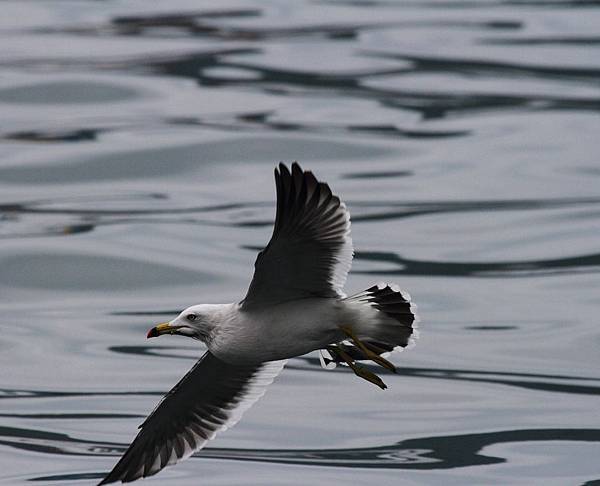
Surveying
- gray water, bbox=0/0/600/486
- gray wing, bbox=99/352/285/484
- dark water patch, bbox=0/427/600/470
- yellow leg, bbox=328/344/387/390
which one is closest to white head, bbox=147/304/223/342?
yellow leg, bbox=328/344/387/390

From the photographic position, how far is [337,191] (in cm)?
1579

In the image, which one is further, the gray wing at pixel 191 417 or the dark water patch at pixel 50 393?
the dark water patch at pixel 50 393

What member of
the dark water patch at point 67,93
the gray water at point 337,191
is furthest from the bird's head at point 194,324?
the dark water patch at point 67,93

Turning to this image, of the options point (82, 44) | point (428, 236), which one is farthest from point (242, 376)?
point (82, 44)

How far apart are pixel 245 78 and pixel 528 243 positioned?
5348 mm

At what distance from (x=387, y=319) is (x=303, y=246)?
54 cm

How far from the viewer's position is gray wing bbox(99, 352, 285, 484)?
785 centimetres

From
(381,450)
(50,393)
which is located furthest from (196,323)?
(50,393)

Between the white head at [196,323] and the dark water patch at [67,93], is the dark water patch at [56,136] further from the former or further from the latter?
the white head at [196,323]

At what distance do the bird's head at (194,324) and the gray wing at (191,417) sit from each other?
2.96 feet

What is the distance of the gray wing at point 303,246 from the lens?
6.39 metres

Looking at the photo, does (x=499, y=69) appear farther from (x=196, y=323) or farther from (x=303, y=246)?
(x=303, y=246)

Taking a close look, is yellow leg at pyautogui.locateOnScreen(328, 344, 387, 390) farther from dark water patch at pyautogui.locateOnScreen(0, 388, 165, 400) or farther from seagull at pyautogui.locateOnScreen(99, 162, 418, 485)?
dark water patch at pyautogui.locateOnScreen(0, 388, 165, 400)

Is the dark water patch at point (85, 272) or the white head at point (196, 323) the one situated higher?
the white head at point (196, 323)
